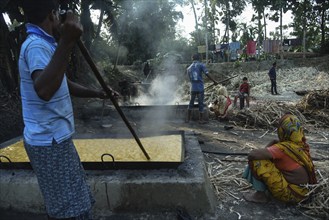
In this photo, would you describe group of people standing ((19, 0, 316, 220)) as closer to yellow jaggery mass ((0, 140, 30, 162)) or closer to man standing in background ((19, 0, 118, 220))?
man standing in background ((19, 0, 118, 220))

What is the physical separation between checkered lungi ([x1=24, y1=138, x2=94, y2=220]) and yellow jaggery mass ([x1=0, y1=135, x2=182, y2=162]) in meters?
1.81

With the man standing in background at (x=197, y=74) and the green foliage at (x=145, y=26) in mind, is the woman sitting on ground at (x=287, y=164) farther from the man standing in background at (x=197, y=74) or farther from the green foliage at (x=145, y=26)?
the green foliage at (x=145, y=26)

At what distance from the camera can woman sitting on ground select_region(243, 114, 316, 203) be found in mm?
3432

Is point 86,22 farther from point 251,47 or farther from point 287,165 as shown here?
point 287,165

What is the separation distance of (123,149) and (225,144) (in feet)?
9.66

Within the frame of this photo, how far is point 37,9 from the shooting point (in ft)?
5.57

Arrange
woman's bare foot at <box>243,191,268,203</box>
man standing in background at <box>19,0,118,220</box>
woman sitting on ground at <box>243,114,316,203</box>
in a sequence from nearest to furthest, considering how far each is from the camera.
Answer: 1. man standing in background at <box>19,0,118,220</box>
2. woman sitting on ground at <box>243,114,316,203</box>
3. woman's bare foot at <box>243,191,268,203</box>

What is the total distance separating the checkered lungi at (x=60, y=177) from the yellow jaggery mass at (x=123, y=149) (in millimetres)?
1814

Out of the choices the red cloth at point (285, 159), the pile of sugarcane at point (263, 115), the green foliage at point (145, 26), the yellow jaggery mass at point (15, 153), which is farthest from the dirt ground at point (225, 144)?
the green foliage at point (145, 26)

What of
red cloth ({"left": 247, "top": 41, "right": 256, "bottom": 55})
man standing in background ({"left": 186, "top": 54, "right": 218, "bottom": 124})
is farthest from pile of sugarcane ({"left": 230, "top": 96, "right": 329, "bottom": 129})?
red cloth ({"left": 247, "top": 41, "right": 256, "bottom": 55})

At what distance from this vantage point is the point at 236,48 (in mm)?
23938

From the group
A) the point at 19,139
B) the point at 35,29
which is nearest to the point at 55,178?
the point at 35,29

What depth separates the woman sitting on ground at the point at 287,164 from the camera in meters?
3.43

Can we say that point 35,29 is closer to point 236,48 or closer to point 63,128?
point 63,128
